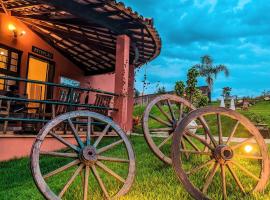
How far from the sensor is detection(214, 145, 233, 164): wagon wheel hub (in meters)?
4.21

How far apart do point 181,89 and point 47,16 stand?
41.9ft

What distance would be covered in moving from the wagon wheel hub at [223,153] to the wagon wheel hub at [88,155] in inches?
57.6

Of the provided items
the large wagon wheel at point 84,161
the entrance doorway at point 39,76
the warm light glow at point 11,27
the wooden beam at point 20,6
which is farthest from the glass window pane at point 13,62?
the large wagon wheel at point 84,161

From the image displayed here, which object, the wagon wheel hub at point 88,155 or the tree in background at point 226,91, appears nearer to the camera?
the wagon wheel hub at point 88,155

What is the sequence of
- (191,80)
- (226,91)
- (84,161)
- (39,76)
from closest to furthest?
(84,161)
(39,76)
(191,80)
(226,91)

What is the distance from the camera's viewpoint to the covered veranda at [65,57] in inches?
349

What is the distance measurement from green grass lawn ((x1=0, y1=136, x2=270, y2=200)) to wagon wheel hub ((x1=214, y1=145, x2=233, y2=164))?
59 cm

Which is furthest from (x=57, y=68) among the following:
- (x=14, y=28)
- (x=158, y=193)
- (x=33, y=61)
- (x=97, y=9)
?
(x=158, y=193)

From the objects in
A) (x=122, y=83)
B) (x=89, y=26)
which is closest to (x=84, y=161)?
(x=122, y=83)

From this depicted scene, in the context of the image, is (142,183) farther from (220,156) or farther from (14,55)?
(14,55)

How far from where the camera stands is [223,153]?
4234mm

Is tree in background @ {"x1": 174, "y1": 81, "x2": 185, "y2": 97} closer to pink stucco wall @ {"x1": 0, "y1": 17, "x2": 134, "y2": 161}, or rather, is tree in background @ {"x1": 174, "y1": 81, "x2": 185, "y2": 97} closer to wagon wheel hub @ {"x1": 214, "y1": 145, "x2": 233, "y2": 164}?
pink stucco wall @ {"x1": 0, "y1": 17, "x2": 134, "y2": 161}

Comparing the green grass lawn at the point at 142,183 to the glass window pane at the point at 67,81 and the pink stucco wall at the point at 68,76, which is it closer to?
the pink stucco wall at the point at 68,76

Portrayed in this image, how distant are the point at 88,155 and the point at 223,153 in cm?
162
